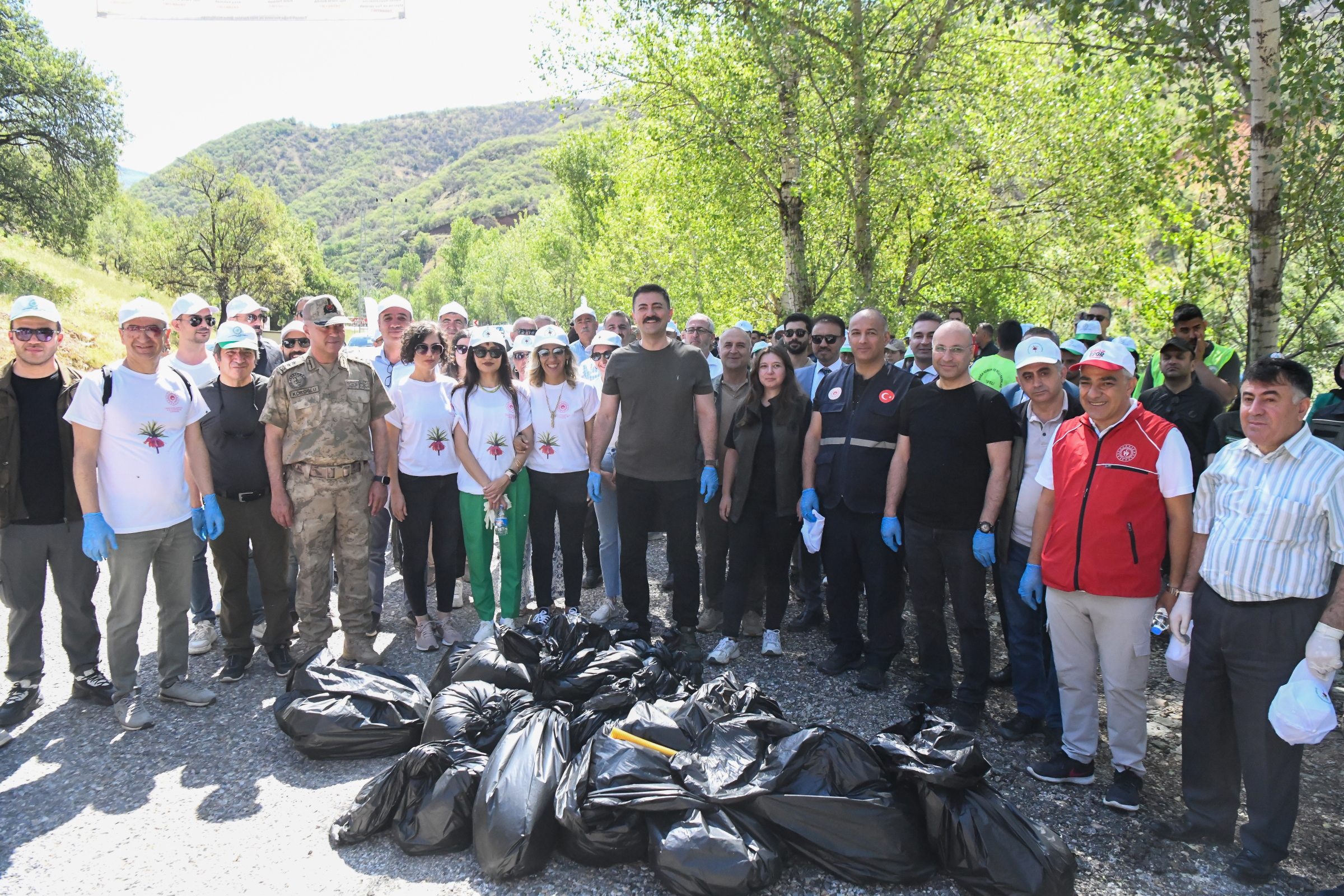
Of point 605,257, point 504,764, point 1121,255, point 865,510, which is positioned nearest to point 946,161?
point 1121,255

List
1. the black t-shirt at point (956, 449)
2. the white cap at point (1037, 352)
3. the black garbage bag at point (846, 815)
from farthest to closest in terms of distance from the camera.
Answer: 1. the black t-shirt at point (956, 449)
2. the white cap at point (1037, 352)
3. the black garbage bag at point (846, 815)

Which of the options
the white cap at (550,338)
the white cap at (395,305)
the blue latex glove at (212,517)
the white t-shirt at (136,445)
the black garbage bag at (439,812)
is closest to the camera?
the black garbage bag at (439,812)

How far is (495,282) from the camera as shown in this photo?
184 ft

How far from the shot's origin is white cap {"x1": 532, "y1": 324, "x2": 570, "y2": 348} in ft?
17.8

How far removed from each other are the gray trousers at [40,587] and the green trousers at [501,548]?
6.88 feet

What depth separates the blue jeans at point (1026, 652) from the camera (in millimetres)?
4027

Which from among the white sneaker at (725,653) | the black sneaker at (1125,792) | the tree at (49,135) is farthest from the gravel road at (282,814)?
the tree at (49,135)

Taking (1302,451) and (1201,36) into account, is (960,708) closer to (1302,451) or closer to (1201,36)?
(1302,451)

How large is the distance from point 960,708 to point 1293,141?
15.2 ft

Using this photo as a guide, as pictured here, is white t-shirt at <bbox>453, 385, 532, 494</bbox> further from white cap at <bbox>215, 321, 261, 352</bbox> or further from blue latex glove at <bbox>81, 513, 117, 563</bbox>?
blue latex glove at <bbox>81, 513, 117, 563</bbox>

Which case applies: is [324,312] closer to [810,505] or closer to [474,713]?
[474,713]

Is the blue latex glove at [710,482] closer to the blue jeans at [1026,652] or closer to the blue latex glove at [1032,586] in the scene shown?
the blue jeans at [1026,652]

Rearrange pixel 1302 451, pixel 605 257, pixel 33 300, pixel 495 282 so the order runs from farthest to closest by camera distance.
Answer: pixel 495 282, pixel 605 257, pixel 33 300, pixel 1302 451

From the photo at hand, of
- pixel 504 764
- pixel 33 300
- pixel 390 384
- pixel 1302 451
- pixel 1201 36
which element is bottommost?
pixel 504 764
